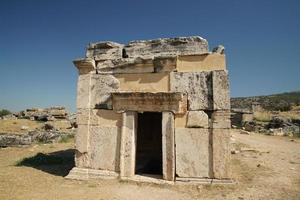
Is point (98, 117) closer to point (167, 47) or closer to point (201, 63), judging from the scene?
point (167, 47)

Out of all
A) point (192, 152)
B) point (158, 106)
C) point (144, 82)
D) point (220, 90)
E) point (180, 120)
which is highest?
point (144, 82)

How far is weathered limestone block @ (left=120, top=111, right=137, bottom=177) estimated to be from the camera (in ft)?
20.8

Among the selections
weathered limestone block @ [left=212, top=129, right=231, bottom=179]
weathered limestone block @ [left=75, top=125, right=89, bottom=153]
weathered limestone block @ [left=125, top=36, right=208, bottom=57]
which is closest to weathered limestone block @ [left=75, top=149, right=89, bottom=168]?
weathered limestone block @ [left=75, top=125, right=89, bottom=153]

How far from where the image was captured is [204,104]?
6.23 meters

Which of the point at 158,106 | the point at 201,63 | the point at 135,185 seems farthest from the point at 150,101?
the point at 135,185

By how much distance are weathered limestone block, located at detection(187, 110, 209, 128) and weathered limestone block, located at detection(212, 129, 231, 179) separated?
0.97ft

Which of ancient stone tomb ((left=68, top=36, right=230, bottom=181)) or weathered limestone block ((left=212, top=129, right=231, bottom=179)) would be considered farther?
ancient stone tomb ((left=68, top=36, right=230, bottom=181))

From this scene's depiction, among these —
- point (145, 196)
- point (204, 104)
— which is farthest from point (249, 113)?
point (145, 196)

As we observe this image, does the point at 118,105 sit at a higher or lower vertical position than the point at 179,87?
lower

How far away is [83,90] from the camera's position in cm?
699

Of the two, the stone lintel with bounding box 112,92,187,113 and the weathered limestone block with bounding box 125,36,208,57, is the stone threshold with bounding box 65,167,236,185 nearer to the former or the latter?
the stone lintel with bounding box 112,92,187,113

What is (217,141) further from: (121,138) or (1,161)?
(1,161)

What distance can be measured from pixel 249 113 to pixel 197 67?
17189 mm

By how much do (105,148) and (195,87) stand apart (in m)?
2.77
